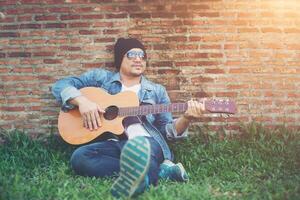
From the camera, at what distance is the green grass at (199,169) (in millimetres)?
3609

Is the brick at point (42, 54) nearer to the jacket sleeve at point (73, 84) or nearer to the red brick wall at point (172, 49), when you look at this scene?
the red brick wall at point (172, 49)

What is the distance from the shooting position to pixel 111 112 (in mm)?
4426

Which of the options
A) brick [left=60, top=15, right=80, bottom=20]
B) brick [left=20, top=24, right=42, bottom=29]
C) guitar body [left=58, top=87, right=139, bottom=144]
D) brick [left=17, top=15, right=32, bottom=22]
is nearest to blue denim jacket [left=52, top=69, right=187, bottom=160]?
guitar body [left=58, top=87, right=139, bottom=144]

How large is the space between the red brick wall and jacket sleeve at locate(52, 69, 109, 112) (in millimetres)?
259

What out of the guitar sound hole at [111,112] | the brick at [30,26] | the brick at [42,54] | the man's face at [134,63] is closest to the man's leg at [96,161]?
the guitar sound hole at [111,112]

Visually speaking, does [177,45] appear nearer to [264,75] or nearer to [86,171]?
[264,75]

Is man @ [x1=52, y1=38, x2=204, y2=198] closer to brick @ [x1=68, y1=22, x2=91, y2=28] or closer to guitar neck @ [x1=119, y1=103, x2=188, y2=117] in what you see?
guitar neck @ [x1=119, y1=103, x2=188, y2=117]

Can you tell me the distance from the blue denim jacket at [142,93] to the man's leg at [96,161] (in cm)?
47

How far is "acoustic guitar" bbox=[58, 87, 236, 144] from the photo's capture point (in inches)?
169

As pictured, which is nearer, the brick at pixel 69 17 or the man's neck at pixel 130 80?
the man's neck at pixel 130 80

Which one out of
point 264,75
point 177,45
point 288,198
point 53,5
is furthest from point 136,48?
point 288,198

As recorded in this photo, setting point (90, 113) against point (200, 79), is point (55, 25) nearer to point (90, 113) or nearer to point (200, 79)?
point (90, 113)

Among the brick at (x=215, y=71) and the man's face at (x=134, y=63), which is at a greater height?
the man's face at (x=134, y=63)

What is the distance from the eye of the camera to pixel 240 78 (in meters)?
5.03
